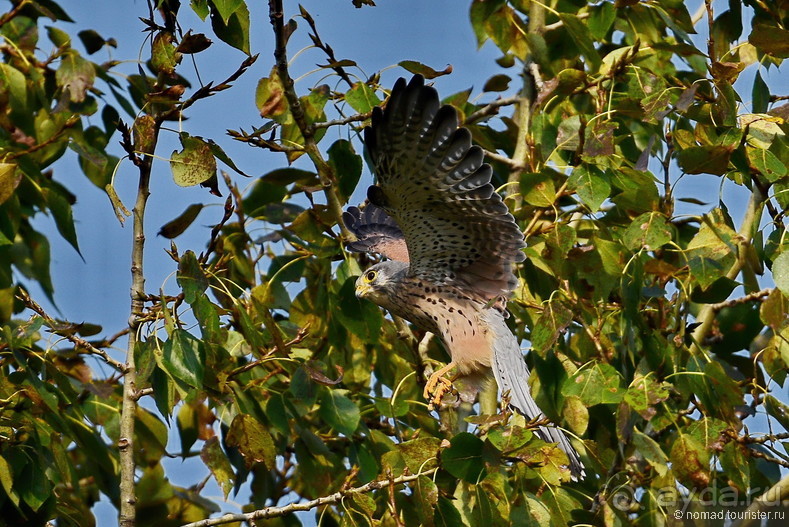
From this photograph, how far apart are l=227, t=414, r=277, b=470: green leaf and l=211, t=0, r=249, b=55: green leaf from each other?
44.5 inches

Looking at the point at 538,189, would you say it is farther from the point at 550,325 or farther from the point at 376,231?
the point at 376,231

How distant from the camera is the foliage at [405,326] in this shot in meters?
2.98

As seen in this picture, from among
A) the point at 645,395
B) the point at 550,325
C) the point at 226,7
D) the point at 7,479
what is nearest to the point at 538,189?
the point at 550,325

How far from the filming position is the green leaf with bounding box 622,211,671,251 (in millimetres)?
3383

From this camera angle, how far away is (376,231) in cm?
478

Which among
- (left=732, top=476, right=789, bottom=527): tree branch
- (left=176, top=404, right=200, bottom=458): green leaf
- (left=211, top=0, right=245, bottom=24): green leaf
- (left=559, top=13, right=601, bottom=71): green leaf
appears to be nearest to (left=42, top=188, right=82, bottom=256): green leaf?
(left=176, top=404, right=200, bottom=458): green leaf

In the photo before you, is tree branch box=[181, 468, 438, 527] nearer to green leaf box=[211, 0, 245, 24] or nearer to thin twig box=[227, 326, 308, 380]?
thin twig box=[227, 326, 308, 380]

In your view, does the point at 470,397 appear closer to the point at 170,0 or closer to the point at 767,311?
the point at 767,311

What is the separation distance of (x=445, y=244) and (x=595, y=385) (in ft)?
3.46

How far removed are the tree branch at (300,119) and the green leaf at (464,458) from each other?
1.10 metres

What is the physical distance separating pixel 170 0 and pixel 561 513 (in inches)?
75.7

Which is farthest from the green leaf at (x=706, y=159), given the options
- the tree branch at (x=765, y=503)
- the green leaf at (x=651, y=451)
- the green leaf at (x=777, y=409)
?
the tree branch at (x=765, y=503)

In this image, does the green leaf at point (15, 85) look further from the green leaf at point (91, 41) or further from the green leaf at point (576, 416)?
the green leaf at point (576, 416)

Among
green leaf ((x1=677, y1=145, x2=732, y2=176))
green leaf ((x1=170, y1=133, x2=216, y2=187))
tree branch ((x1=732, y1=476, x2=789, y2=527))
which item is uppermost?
green leaf ((x1=170, y1=133, x2=216, y2=187))
